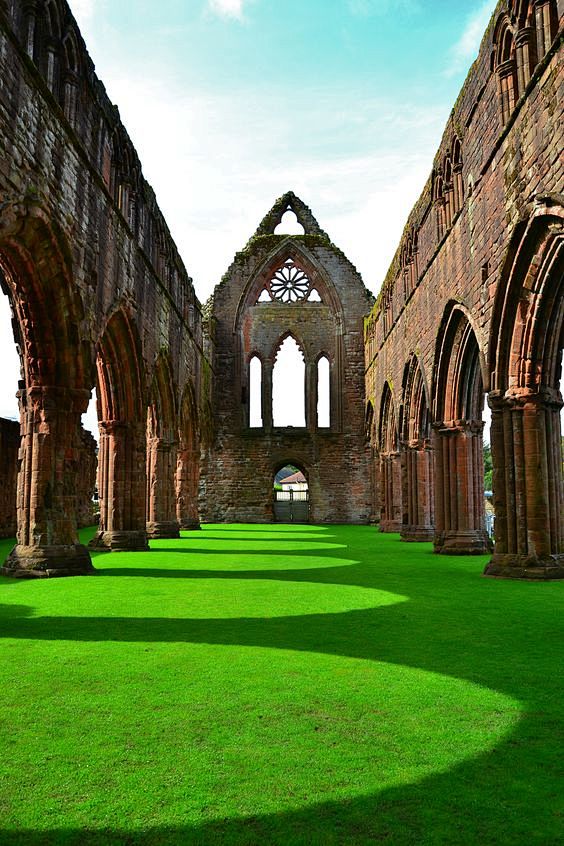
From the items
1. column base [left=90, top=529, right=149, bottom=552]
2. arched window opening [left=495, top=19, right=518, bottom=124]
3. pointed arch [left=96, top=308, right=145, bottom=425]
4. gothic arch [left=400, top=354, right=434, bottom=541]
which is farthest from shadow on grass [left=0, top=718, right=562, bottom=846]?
gothic arch [left=400, top=354, right=434, bottom=541]

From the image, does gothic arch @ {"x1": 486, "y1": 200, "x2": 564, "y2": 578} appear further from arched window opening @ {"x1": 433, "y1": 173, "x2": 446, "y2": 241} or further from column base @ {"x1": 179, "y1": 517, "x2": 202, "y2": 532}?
column base @ {"x1": 179, "y1": 517, "x2": 202, "y2": 532}

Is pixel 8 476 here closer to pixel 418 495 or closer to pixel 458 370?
pixel 418 495

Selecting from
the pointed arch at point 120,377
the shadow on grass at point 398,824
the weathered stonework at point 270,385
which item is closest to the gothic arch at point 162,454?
the pointed arch at point 120,377

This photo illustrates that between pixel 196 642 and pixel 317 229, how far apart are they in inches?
960

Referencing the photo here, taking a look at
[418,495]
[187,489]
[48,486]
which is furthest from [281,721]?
[187,489]

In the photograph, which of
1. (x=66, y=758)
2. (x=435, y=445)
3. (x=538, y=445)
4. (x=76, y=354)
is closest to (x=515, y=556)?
(x=538, y=445)

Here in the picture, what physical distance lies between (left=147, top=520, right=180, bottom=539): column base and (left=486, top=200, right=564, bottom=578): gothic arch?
8.91 m

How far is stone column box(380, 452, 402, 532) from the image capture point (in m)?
19.6

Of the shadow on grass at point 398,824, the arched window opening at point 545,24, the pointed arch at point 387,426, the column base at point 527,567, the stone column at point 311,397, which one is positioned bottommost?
the shadow on grass at point 398,824

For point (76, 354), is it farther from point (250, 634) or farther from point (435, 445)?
point (435, 445)

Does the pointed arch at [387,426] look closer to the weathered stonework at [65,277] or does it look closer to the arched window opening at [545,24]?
the weathered stonework at [65,277]

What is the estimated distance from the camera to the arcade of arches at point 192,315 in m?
7.77

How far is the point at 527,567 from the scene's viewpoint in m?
8.12

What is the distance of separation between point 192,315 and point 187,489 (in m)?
4.89
